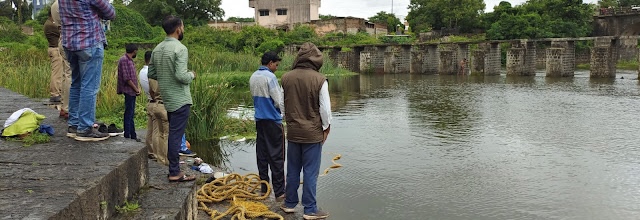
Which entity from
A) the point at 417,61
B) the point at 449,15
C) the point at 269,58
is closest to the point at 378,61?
the point at 417,61

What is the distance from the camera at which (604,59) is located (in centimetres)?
2880

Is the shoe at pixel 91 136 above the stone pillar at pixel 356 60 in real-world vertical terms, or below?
below

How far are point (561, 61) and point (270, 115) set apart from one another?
95.8 feet

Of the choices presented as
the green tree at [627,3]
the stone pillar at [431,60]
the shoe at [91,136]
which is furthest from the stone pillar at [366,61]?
the shoe at [91,136]

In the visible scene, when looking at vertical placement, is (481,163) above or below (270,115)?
below

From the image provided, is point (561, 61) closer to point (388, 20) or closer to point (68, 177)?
point (388, 20)

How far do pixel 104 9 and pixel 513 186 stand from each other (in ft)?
15.9

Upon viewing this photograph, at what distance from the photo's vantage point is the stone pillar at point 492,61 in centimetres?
3334

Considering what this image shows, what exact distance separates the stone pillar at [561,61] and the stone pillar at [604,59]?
1375 mm

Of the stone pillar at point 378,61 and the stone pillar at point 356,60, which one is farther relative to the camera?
the stone pillar at point 356,60

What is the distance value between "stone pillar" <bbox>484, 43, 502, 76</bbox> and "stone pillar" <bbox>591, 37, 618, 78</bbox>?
18.7 ft

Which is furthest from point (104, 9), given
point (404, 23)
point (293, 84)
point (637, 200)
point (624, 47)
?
point (404, 23)

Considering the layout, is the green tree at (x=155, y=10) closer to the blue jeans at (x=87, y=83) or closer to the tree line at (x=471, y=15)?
the tree line at (x=471, y=15)

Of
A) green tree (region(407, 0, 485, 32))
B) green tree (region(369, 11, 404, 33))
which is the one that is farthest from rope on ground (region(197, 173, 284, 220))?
green tree (region(369, 11, 404, 33))
